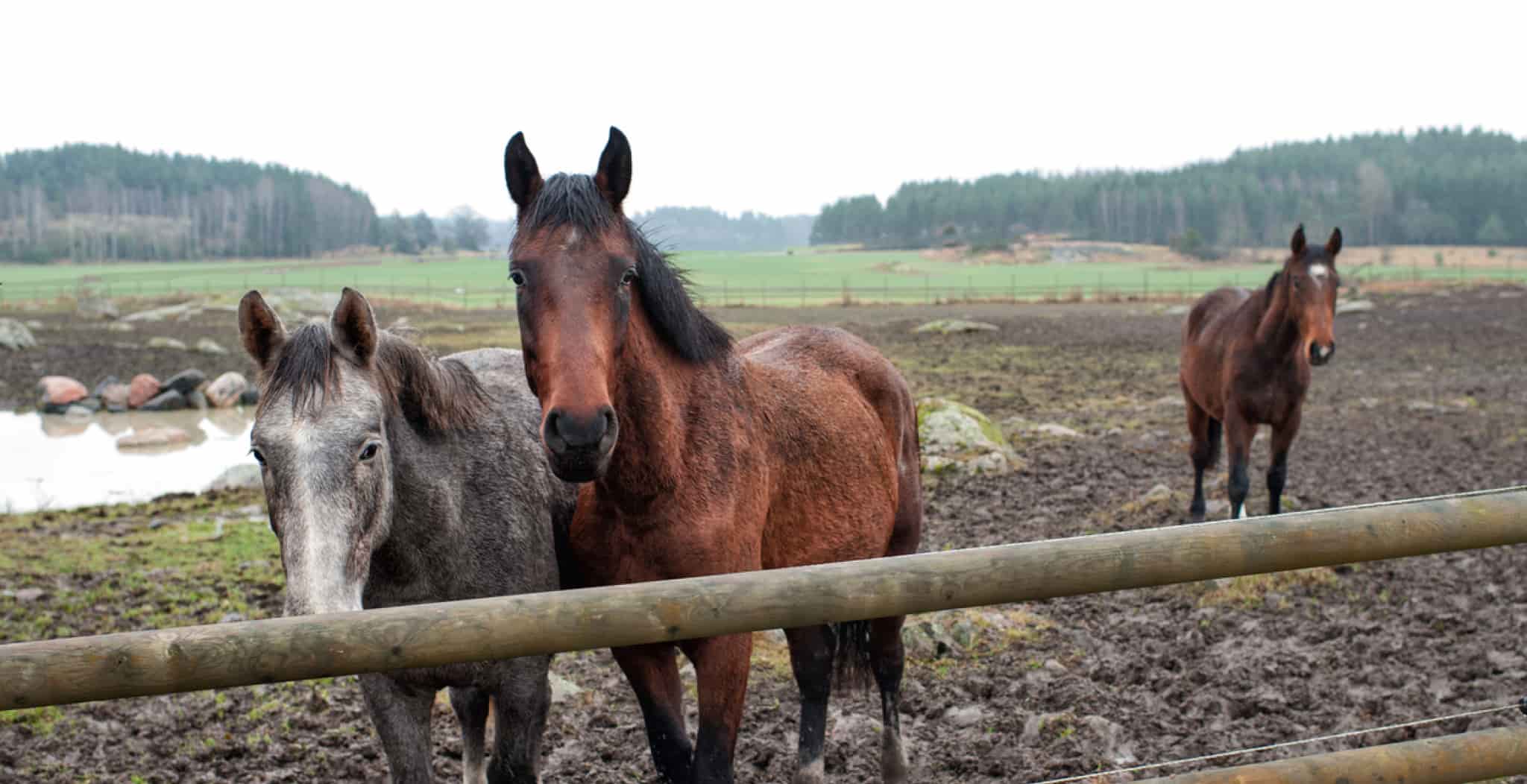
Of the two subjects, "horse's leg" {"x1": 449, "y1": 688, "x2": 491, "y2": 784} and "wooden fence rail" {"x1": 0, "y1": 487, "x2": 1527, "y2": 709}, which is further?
"horse's leg" {"x1": 449, "y1": 688, "x2": 491, "y2": 784}

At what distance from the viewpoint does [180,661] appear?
1.89 m

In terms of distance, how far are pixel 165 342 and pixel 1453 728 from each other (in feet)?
89.7

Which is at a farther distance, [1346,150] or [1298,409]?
[1346,150]

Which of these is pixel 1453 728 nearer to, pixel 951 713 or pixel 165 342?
pixel 951 713

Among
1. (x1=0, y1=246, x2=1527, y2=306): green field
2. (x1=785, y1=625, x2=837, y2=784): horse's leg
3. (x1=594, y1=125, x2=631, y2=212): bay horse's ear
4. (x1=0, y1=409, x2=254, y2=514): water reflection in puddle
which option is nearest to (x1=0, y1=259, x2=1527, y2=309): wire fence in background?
(x1=0, y1=246, x2=1527, y2=306): green field

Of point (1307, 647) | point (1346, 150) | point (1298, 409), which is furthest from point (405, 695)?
point (1346, 150)

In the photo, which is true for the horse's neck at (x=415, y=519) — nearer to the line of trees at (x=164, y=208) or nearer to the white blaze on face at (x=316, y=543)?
the white blaze on face at (x=316, y=543)

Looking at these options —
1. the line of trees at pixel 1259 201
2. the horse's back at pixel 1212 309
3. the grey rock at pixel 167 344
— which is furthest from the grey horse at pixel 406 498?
the line of trees at pixel 1259 201

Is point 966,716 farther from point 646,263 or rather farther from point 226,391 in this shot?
point 226,391

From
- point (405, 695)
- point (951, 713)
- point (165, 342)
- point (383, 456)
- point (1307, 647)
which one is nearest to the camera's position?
point (383, 456)

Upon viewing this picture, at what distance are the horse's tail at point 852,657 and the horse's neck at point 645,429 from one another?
1.95 m

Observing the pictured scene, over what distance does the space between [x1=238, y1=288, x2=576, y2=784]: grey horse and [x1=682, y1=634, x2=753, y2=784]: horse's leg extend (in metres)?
0.56

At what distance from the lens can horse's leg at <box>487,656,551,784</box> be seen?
3.48 m

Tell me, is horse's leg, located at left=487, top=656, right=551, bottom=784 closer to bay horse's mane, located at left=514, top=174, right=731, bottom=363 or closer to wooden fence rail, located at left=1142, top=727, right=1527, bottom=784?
bay horse's mane, located at left=514, top=174, right=731, bottom=363
